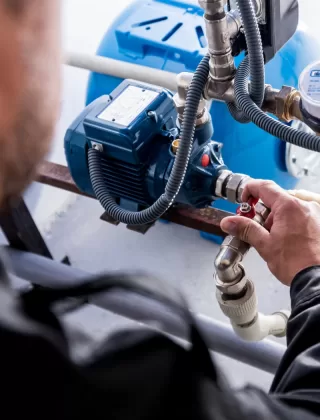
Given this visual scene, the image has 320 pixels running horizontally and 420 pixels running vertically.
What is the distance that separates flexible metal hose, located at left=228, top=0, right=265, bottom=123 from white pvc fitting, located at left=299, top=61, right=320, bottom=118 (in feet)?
0.17

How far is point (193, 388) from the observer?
348 millimetres

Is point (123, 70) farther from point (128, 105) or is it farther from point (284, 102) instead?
point (284, 102)

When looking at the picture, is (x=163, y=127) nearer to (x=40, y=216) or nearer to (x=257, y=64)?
(x=257, y=64)

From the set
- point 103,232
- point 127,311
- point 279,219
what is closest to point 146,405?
point 279,219

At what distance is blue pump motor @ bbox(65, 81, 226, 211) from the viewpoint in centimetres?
89

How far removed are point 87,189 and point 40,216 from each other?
56cm

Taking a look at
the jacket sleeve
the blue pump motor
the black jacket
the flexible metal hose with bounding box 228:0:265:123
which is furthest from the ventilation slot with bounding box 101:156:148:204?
the black jacket

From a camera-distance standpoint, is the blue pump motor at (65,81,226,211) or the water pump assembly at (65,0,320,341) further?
the blue pump motor at (65,81,226,211)

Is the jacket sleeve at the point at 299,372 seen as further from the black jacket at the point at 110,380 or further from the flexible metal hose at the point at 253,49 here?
the flexible metal hose at the point at 253,49

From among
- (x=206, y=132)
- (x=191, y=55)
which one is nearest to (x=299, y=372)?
(x=206, y=132)

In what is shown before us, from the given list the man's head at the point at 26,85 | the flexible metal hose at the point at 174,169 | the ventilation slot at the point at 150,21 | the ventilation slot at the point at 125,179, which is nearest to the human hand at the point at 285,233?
the flexible metal hose at the point at 174,169

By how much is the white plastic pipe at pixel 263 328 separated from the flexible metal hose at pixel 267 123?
14.3 inches

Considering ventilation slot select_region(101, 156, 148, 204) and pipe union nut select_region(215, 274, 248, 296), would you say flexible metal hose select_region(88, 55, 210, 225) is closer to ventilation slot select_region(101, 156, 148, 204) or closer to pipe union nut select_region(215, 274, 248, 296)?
ventilation slot select_region(101, 156, 148, 204)

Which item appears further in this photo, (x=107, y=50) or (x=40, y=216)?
(x=40, y=216)
